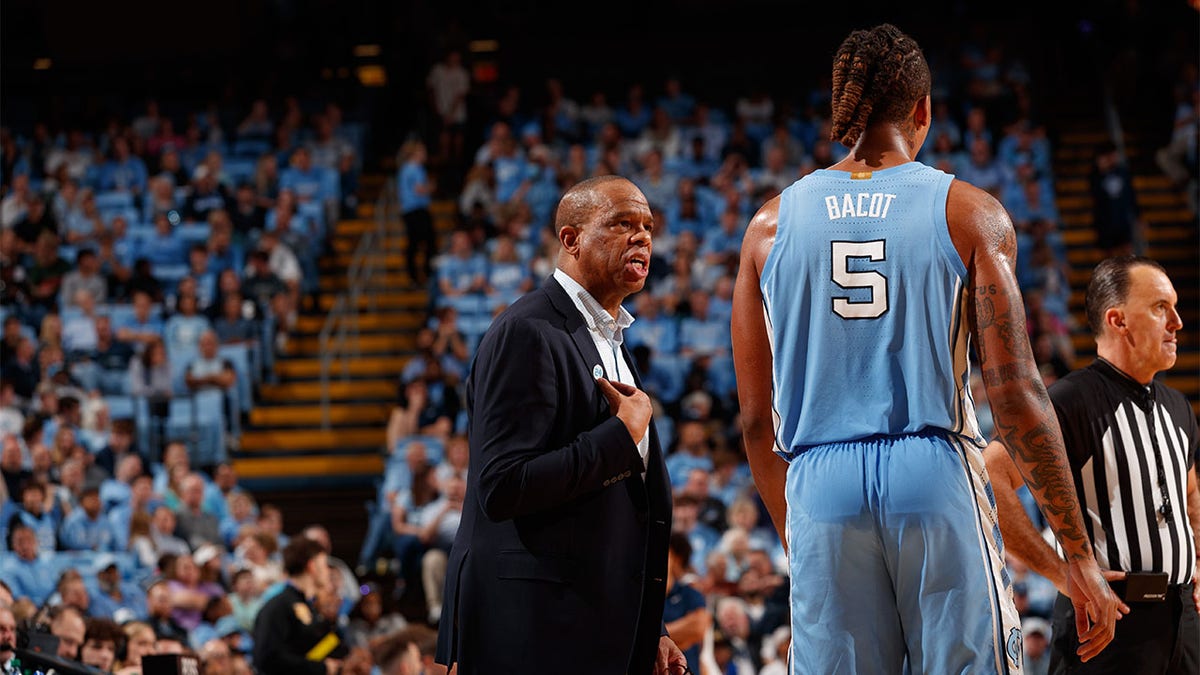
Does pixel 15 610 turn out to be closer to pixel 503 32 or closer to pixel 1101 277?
pixel 1101 277

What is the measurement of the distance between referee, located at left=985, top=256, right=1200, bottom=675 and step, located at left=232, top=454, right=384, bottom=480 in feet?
34.5

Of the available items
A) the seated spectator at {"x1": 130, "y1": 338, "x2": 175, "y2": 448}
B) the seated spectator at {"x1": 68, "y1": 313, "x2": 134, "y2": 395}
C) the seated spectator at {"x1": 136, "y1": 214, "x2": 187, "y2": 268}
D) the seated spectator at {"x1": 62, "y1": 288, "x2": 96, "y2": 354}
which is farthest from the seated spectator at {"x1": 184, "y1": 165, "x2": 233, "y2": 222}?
the seated spectator at {"x1": 130, "y1": 338, "x2": 175, "y2": 448}

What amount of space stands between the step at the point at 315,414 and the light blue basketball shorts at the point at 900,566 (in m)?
12.1

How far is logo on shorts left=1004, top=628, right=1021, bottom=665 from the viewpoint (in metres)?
3.16

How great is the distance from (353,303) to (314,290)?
A: 31.9 inches


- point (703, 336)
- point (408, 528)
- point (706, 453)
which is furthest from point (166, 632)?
point (703, 336)

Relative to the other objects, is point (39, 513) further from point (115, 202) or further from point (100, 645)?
point (115, 202)

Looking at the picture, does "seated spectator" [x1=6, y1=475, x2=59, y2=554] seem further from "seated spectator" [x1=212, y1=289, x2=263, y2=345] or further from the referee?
the referee

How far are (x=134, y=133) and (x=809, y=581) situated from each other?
1673 cm

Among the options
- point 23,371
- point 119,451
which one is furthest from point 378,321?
point 119,451

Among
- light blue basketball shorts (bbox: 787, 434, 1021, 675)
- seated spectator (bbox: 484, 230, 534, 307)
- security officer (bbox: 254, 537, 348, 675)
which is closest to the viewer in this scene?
light blue basketball shorts (bbox: 787, 434, 1021, 675)

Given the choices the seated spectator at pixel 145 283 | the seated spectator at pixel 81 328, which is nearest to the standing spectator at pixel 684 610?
the seated spectator at pixel 81 328

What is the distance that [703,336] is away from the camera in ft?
45.4

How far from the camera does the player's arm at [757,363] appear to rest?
11.6ft
